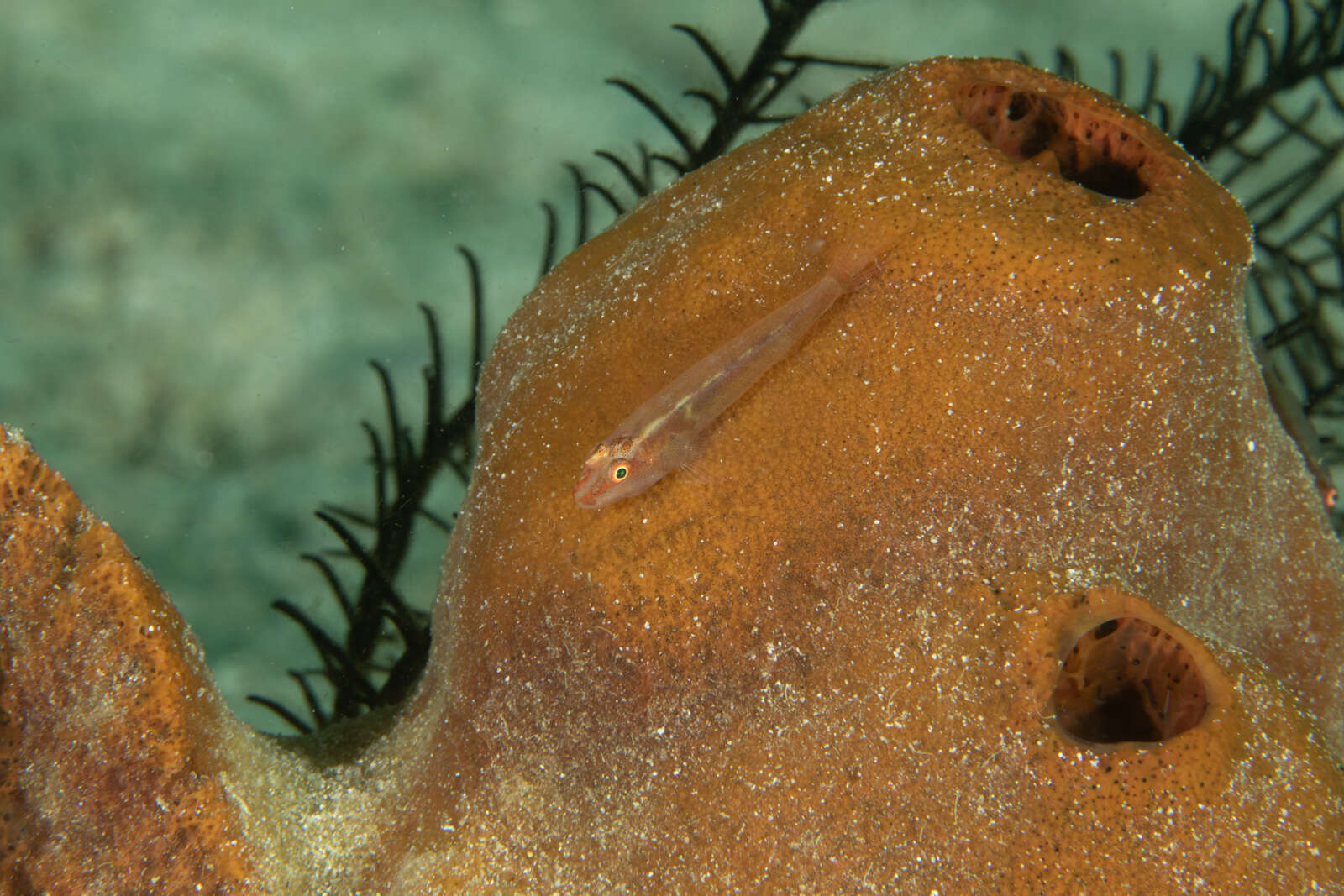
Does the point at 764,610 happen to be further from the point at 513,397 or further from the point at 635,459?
the point at 513,397

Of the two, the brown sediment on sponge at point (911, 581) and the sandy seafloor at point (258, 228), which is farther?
the sandy seafloor at point (258, 228)

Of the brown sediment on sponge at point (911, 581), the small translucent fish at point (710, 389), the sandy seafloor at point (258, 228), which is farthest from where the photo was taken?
the sandy seafloor at point (258, 228)

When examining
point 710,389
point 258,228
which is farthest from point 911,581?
point 258,228

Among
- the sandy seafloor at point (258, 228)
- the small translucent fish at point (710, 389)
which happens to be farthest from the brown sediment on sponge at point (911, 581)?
the sandy seafloor at point (258, 228)

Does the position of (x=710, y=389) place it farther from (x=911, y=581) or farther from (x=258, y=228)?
(x=258, y=228)

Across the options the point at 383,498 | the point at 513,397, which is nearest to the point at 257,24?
the point at 383,498

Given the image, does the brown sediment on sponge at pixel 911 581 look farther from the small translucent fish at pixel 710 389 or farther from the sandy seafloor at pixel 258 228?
the sandy seafloor at pixel 258 228

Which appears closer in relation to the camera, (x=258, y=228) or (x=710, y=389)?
(x=710, y=389)
